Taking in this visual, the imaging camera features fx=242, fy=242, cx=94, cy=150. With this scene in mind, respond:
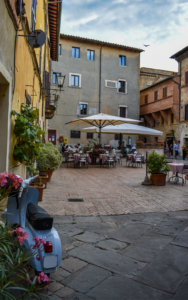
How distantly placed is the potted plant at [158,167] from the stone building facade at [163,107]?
19.7 m

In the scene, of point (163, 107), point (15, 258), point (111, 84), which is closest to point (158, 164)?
point (15, 258)

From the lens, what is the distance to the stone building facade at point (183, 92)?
2483 cm

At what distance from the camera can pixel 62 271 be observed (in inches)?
99.0

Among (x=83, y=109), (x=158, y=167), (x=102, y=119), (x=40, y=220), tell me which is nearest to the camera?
(x=40, y=220)

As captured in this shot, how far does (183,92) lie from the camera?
25.3m

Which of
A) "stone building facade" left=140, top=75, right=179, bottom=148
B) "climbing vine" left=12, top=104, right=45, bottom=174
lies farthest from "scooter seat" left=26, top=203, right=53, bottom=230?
"stone building facade" left=140, top=75, right=179, bottom=148

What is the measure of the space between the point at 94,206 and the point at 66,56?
23.2m

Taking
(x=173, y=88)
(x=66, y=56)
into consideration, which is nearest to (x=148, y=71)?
(x=173, y=88)

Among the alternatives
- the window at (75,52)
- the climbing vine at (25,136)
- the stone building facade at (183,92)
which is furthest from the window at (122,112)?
the climbing vine at (25,136)

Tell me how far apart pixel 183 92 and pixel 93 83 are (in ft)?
31.4

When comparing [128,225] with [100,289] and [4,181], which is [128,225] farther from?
[4,181]

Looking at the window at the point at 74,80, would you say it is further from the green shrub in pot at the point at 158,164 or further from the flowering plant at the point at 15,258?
the flowering plant at the point at 15,258

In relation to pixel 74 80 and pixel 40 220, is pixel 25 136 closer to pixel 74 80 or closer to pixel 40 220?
pixel 40 220

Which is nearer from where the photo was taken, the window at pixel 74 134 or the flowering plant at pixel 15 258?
the flowering plant at pixel 15 258
